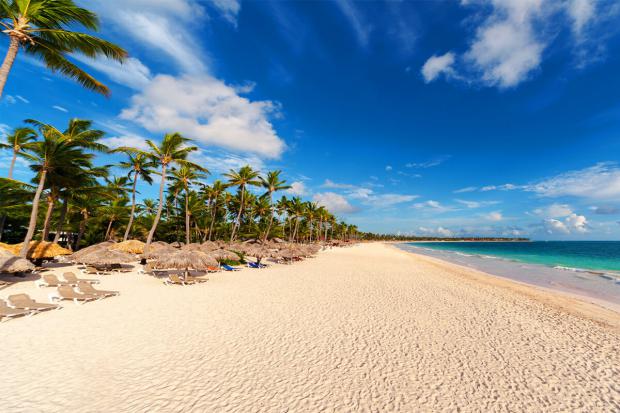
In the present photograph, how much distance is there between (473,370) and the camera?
5184 millimetres

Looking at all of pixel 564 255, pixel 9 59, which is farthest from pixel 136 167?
pixel 564 255

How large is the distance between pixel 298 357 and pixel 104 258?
1186 cm

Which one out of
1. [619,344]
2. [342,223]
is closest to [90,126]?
[619,344]

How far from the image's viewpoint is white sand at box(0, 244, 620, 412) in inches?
160

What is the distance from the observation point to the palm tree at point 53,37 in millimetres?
7070

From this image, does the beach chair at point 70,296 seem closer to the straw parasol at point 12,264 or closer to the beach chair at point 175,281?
the straw parasol at point 12,264

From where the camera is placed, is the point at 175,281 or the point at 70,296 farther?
the point at 175,281

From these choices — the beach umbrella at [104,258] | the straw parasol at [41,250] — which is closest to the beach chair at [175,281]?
the beach umbrella at [104,258]

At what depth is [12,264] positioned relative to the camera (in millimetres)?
9266

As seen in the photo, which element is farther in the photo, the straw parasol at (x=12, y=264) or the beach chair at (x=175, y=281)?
the beach chair at (x=175, y=281)

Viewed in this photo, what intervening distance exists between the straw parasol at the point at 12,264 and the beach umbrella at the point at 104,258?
7.03 feet

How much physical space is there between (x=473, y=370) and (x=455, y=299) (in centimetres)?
662

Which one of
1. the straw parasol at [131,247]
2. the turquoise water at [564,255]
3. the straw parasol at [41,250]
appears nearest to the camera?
the straw parasol at [41,250]

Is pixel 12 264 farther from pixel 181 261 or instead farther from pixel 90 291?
pixel 181 261
